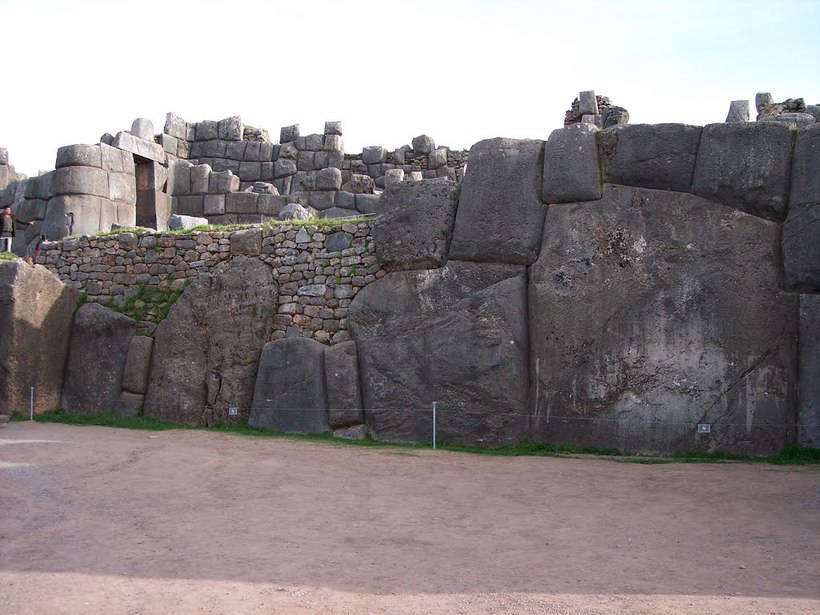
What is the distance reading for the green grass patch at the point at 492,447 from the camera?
37.4 ft

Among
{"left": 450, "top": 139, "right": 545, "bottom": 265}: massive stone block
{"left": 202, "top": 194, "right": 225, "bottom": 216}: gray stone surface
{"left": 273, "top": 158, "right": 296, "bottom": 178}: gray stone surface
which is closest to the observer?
{"left": 450, "top": 139, "right": 545, "bottom": 265}: massive stone block

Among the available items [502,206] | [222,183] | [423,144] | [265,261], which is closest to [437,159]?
[423,144]

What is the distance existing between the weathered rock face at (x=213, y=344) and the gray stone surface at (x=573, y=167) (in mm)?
4852

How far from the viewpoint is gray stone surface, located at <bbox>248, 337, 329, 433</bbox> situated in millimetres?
13680

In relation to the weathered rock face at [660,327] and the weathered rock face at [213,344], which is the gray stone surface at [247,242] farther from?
the weathered rock face at [660,327]

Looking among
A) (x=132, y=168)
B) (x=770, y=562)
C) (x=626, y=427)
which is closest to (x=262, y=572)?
(x=770, y=562)

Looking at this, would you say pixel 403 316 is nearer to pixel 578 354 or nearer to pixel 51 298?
pixel 578 354

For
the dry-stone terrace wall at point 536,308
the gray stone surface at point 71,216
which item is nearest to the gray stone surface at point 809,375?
the dry-stone terrace wall at point 536,308

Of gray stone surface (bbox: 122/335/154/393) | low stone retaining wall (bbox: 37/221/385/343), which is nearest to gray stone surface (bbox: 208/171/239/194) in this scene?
low stone retaining wall (bbox: 37/221/385/343)

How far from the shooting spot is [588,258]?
12477mm

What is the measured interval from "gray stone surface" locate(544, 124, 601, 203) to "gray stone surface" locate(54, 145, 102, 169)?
10.8 meters

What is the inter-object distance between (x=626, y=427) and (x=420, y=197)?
14.8 feet

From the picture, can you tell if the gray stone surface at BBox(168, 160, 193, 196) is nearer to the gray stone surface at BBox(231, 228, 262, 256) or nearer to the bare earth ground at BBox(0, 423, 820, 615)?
the gray stone surface at BBox(231, 228, 262, 256)

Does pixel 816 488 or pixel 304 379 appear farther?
pixel 304 379
